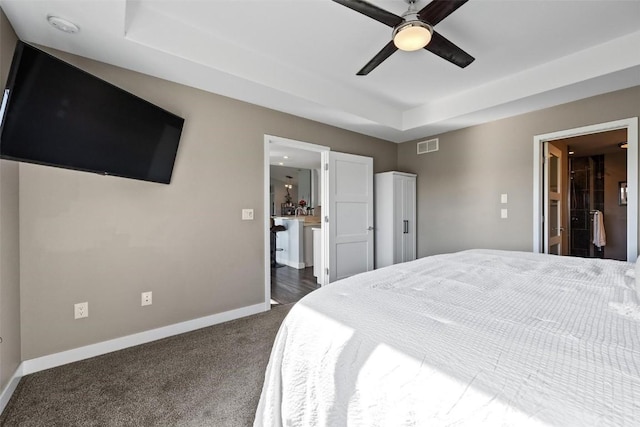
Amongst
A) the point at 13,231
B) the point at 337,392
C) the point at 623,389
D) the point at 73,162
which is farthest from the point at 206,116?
the point at 623,389

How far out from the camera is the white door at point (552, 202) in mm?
3290

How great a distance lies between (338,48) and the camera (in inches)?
97.0

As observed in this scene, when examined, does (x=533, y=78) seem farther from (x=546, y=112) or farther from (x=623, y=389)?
(x=623, y=389)

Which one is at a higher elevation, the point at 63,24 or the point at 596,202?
the point at 63,24

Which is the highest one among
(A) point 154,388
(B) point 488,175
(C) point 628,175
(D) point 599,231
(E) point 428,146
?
(E) point 428,146

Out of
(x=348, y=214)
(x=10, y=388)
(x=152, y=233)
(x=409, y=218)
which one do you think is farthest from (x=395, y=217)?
(x=10, y=388)

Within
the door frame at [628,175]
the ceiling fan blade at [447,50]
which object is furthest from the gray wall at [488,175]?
the ceiling fan blade at [447,50]

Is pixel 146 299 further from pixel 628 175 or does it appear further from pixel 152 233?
pixel 628 175

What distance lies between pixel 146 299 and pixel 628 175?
471cm

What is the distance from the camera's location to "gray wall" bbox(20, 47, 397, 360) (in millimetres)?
2000

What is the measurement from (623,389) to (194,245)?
110 inches

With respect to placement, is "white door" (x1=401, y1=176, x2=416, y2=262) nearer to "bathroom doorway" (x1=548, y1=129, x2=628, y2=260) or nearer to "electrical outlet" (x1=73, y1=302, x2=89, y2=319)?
"bathroom doorway" (x1=548, y1=129, x2=628, y2=260)

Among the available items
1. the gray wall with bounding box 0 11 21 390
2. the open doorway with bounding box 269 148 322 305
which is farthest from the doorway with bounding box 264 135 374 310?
the gray wall with bounding box 0 11 21 390

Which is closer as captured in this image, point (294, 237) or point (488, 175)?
point (488, 175)
